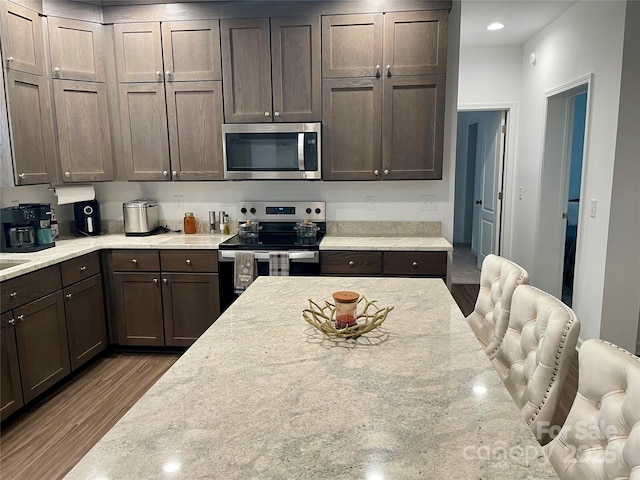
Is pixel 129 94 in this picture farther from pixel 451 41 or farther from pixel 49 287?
pixel 451 41

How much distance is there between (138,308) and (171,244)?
1.85 feet

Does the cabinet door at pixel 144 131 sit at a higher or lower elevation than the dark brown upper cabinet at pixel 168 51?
lower

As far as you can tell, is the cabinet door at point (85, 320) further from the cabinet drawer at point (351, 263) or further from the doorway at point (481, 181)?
the doorway at point (481, 181)

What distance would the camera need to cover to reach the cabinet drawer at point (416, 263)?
319 cm

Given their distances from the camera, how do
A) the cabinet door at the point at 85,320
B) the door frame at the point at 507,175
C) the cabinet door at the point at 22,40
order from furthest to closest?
the door frame at the point at 507,175 → the cabinet door at the point at 85,320 → the cabinet door at the point at 22,40

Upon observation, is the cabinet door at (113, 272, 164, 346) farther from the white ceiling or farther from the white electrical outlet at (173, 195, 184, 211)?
the white ceiling

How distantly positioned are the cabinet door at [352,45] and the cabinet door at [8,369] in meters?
2.53

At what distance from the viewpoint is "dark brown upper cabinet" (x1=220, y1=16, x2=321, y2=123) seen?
3.26 meters

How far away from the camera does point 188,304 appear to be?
3.37m

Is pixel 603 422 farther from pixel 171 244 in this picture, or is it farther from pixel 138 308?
pixel 138 308

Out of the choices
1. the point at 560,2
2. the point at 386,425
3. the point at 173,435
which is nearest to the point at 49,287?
the point at 173,435

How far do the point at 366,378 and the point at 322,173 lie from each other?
7.71 feet

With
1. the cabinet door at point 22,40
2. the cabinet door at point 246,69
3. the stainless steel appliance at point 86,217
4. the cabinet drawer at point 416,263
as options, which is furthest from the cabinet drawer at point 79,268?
the cabinet drawer at point 416,263

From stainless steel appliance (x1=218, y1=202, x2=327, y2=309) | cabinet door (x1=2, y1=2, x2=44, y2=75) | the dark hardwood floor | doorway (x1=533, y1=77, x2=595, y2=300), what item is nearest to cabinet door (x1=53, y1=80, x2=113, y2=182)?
cabinet door (x1=2, y1=2, x2=44, y2=75)
